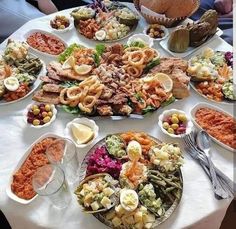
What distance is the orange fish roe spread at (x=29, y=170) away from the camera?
1568 millimetres

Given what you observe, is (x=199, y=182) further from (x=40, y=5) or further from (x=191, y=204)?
(x=40, y=5)

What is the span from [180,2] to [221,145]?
0.97m

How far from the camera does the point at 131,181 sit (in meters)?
1.54

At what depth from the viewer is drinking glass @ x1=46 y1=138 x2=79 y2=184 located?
157 centimetres

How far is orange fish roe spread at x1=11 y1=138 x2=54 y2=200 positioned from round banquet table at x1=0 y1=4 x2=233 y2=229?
1.6 inches

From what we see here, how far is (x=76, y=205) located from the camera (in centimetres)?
154

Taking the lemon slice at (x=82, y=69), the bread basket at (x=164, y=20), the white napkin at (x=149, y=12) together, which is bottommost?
the lemon slice at (x=82, y=69)

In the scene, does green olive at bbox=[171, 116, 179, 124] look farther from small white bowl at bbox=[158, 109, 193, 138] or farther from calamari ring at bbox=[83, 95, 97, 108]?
calamari ring at bbox=[83, 95, 97, 108]

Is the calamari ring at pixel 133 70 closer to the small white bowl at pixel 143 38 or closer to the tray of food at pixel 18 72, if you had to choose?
the small white bowl at pixel 143 38

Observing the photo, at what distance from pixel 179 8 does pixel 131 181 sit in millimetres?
1205

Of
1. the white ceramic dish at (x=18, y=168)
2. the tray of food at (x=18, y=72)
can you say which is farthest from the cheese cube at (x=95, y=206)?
the tray of food at (x=18, y=72)

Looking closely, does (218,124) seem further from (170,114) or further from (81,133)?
(81,133)

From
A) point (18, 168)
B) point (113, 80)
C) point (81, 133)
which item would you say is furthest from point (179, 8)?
point (18, 168)

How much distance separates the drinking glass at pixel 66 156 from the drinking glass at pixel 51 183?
0.07m
